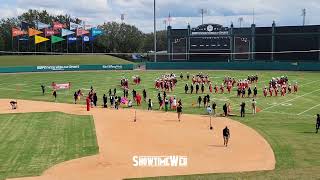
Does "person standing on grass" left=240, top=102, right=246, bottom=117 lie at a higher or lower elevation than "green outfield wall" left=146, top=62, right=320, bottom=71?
lower

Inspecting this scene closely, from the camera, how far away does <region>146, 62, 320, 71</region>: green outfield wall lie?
93.1m

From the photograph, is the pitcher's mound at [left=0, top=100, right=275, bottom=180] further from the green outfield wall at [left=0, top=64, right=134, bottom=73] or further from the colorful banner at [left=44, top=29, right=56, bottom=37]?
the colorful banner at [left=44, top=29, right=56, bottom=37]

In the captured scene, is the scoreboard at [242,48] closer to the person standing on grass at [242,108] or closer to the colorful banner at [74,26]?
the colorful banner at [74,26]

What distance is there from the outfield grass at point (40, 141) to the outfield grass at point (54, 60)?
6513 cm

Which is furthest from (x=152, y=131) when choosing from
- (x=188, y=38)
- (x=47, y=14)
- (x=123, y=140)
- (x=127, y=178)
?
(x=47, y=14)

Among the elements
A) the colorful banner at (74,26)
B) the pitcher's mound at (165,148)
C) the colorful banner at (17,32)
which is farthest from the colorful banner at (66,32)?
the pitcher's mound at (165,148)

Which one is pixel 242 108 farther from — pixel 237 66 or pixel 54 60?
pixel 54 60

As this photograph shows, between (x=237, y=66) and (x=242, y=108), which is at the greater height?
(x=237, y=66)

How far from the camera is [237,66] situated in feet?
318

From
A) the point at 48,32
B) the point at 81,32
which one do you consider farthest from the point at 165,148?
the point at 81,32

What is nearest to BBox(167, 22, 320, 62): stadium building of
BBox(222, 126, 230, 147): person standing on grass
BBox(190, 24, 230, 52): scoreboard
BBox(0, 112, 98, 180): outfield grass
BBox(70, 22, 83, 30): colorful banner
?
BBox(190, 24, 230, 52): scoreboard

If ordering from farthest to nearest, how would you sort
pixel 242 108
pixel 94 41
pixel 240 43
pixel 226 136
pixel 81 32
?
1. pixel 94 41
2. pixel 81 32
3. pixel 240 43
4. pixel 242 108
5. pixel 226 136

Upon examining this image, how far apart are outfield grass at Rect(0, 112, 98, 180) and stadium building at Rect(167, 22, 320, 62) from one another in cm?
6809

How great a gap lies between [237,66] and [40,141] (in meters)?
72.5
